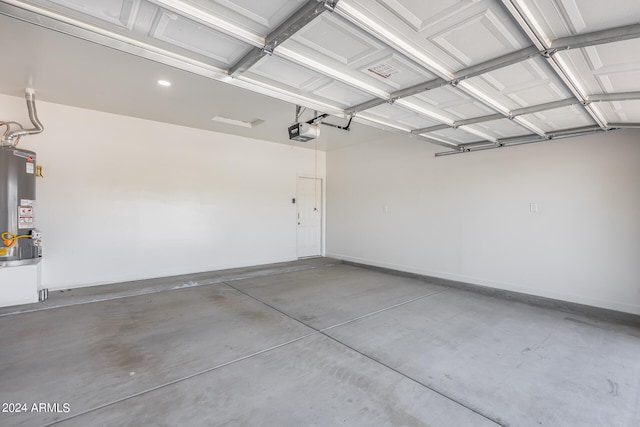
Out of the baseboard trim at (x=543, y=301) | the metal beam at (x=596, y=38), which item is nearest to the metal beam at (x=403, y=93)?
the metal beam at (x=596, y=38)

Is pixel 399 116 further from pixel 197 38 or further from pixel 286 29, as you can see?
pixel 197 38

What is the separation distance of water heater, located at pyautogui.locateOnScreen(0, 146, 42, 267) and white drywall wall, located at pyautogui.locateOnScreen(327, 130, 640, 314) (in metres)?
5.83

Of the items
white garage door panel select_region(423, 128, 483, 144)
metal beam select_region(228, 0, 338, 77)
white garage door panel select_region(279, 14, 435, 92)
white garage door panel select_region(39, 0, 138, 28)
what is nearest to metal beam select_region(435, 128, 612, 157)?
white garage door panel select_region(423, 128, 483, 144)

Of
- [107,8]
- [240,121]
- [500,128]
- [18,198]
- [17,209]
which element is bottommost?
[17,209]

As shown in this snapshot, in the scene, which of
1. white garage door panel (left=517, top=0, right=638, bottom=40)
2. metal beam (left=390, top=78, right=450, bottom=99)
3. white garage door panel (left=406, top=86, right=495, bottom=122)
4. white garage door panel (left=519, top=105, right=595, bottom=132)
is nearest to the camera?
white garage door panel (left=517, top=0, right=638, bottom=40)

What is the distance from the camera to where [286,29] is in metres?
1.84

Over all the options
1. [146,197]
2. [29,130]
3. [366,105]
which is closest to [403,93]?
[366,105]

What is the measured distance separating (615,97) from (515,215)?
2.26 meters

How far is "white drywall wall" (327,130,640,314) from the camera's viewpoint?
3.76 m

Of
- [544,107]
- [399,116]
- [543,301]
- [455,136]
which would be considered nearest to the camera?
[544,107]

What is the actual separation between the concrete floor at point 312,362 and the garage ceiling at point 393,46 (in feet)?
8.09

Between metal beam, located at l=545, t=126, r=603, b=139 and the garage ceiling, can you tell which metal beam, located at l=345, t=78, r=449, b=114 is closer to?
the garage ceiling

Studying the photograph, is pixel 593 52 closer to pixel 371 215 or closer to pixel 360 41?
pixel 360 41

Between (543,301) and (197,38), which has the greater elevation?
(197,38)
